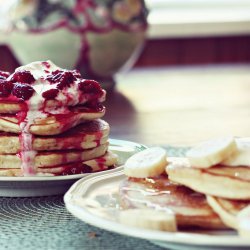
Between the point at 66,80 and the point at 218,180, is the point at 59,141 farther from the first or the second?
the point at 218,180

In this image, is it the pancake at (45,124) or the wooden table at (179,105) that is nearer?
the pancake at (45,124)

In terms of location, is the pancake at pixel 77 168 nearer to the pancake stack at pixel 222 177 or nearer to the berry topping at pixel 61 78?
the berry topping at pixel 61 78

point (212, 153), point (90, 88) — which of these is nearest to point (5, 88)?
point (90, 88)

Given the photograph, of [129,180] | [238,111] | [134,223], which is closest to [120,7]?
[238,111]

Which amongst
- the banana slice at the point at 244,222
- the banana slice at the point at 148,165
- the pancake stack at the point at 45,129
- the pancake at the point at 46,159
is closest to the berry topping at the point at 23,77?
the pancake stack at the point at 45,129

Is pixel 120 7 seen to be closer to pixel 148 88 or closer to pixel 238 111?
pixel 148 88
